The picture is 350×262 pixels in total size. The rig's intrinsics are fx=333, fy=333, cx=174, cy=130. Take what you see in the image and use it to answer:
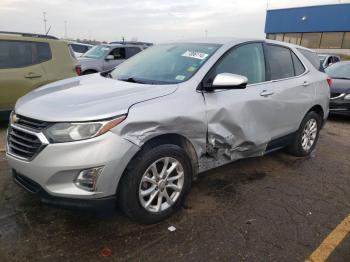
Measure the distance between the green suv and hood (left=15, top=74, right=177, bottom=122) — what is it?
9.34ft

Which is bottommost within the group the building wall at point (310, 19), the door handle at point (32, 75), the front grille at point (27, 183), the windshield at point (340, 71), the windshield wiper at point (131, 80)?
the front grille at point (27, 183)

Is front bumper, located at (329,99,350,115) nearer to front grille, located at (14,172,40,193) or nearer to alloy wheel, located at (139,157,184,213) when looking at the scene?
alloy wheel, located at (139,157,184,213)

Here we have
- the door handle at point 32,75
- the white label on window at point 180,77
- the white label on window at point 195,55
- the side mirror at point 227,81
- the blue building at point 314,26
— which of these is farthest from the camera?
the blue building at point 314,26

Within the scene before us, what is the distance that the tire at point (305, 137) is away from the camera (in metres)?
4.74

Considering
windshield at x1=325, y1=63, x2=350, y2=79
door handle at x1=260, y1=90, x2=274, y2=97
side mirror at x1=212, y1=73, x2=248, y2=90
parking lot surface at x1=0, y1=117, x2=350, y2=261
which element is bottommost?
parking lot surface at x1=0, y1=117, x2=350, y2=261

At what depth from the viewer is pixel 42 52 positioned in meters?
6.38

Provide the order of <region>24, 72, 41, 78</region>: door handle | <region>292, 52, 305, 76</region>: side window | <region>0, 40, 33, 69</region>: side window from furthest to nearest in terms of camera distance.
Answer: <region>24, 72, 41, 78</region>: door handle → <region>0, 40, 33, 69</region>: side window → <region>292, 52, 305, 76</region>: side window

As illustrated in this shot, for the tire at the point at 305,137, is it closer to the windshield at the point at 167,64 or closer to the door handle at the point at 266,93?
the door handle at the point at 266,93

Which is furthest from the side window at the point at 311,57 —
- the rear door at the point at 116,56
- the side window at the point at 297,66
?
the rear door at the point at 116,56

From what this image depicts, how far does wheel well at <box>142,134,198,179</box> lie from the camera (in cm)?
284

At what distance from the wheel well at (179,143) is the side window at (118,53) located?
370 inches

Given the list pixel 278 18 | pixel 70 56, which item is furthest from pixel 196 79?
pixel 278 18

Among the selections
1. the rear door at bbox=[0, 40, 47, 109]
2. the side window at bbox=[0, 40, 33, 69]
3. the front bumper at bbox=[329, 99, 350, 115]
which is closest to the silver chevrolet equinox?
the rear door at bbox=[0, 40, 47, 109]

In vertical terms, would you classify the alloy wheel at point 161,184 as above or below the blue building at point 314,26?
below
